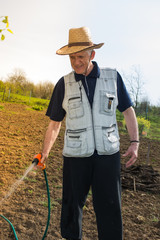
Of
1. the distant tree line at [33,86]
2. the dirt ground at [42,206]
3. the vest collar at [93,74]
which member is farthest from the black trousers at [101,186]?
the distant tree line at [33,86]

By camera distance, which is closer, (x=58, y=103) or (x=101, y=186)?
(x=101, y=186)

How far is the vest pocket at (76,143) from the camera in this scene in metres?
1.98

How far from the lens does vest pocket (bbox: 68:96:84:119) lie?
202 cm

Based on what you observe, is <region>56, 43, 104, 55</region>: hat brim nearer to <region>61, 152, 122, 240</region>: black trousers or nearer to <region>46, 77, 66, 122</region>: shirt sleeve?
<region>46, 77, 66, 122</region>: shirt sleeve

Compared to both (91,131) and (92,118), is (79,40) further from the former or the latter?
(91,131)

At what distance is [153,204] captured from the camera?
12.3ft

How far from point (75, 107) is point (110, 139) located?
1.26 ft

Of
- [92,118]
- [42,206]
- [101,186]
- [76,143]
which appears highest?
[92,118]

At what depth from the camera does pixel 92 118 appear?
2014mm

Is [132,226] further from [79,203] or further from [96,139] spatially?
[96,139]

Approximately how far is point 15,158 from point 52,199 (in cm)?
188

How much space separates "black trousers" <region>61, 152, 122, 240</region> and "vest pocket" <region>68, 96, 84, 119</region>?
35cm

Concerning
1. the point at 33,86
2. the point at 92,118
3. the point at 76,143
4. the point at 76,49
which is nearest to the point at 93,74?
the point at 76,49

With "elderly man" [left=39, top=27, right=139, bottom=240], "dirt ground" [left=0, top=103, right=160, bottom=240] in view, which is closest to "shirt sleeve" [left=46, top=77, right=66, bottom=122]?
"elderly man" [left=39, top=27, right=139, bottom=240]
